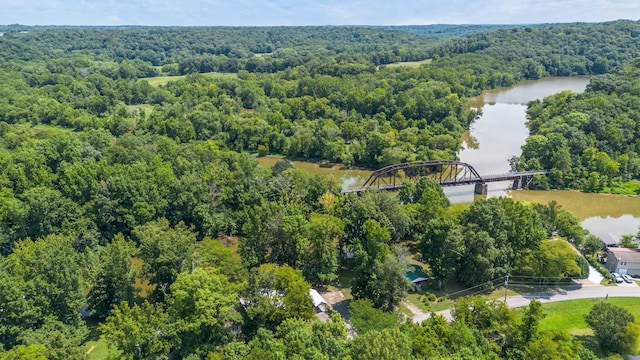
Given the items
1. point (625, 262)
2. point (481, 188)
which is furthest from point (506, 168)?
point (625, 262)

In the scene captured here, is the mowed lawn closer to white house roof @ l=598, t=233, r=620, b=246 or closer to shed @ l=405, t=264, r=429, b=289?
white house roof @ l=598, t=233, r=620, b=246

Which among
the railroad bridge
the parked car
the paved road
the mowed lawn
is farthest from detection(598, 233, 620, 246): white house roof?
the railroad bridge

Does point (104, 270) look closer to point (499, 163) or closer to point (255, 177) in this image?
point (255, 177)

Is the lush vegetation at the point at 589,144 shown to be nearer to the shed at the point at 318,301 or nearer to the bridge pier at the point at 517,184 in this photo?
the bridge pier at the point at 517,184

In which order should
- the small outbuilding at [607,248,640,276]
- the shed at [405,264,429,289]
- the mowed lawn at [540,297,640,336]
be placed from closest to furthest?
the mowed lawn at [540,297,640,336]
the shed at [405,264,429,289]
the small outbuilding at [607,248,640,276]

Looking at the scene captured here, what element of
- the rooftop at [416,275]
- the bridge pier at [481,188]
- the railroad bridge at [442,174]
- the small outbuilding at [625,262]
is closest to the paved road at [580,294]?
the small outbuilding at [625,262]
